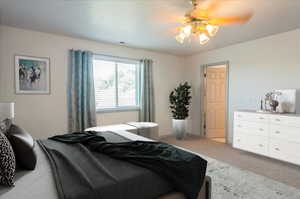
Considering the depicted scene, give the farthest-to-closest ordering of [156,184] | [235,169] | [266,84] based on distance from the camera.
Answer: [266,84]
[235,169]
[156,184]

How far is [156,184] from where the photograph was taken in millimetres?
1380

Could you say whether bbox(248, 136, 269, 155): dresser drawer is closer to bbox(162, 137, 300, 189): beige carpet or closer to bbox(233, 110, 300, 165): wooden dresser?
bbox(233, 110, 300, 165): wooden dresser

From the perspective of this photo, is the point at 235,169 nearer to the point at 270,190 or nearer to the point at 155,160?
the point at 270,190

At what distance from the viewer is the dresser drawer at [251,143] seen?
10.7 feet

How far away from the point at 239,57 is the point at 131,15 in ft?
9.23

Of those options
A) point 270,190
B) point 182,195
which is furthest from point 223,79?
point 182,195

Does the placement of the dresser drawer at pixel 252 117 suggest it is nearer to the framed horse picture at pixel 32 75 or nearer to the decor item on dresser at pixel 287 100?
the decor item on dresser at pixel 287 100

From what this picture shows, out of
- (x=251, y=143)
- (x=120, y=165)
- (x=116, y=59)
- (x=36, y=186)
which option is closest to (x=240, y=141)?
(x=251, y=143)

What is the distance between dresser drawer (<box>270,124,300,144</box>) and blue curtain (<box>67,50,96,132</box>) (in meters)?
3.53

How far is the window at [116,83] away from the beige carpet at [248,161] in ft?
5.45

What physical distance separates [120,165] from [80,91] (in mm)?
2690

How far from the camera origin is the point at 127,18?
278cm

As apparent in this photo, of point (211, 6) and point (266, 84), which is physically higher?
point (211, 6)

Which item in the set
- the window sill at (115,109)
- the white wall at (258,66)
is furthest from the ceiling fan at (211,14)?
the window sill at (115,109)
